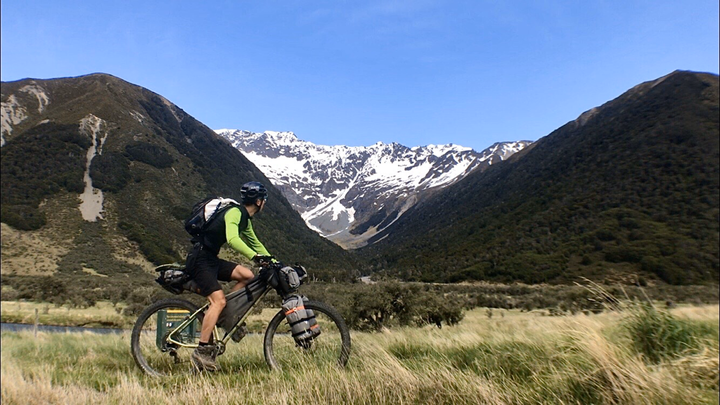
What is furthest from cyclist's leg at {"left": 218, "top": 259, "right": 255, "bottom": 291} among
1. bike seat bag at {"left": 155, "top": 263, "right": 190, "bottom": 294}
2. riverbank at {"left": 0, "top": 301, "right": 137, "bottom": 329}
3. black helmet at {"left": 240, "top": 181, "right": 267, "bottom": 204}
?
riverbank at {"left": 0, "top": 301, "right": 137, "bottom": 329}

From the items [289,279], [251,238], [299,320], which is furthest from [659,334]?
[251,238]

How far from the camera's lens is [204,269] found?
5035mm

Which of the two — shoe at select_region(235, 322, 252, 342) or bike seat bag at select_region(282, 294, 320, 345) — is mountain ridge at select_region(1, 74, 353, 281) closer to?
shoe at select_region(235, 322, 252, 342)

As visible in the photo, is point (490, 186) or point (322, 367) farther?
point (490, 186)

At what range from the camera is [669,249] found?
4078mm

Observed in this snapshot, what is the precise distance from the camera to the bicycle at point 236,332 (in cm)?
496

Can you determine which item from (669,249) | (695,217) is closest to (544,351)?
(669,249)

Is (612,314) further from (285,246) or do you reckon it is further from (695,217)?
(285,246)

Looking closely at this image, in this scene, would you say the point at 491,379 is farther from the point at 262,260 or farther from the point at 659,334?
the point at 262,260

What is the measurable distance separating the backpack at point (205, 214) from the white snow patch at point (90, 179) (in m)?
88.5

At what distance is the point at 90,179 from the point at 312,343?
10464 centimetres

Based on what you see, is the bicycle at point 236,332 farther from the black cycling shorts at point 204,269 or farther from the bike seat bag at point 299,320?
the black cycling shorts at point 204,269

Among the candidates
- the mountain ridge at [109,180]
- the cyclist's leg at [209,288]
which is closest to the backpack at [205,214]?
the cyclist's leg at [209,288]

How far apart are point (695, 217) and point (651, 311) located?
1.45 meters
